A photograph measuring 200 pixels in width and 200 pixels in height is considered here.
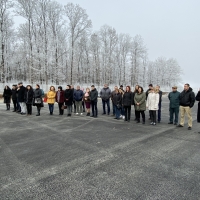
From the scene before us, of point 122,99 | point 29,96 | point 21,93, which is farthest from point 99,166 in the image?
point 21,93

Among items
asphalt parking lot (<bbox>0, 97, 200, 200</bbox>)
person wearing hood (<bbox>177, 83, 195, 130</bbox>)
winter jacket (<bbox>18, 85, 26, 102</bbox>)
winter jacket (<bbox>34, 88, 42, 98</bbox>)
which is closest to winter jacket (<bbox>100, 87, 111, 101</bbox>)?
winter jacket (<bbox>34, 88, 42, 98</bbox>)

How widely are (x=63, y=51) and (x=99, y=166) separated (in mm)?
38388

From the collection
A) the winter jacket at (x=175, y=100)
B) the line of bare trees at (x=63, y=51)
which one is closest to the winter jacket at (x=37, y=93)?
the winter jacket at (x=175, y=100)

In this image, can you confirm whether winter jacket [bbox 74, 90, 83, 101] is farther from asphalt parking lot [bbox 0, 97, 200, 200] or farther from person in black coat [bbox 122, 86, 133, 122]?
asphalt parking lot [bbox 0, 97, 200, 200]

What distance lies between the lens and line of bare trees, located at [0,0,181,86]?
2830 centimetres

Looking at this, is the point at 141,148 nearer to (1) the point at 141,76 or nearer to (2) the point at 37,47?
(2) the point at 37,47

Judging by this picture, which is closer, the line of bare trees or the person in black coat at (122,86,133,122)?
the person in black coat at (122,86,133,122)

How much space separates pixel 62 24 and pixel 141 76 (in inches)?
1571

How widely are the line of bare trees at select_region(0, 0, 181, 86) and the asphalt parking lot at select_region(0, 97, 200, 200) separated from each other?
2471 cm

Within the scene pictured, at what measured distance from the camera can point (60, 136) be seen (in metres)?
6.16

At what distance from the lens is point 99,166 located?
3754mm

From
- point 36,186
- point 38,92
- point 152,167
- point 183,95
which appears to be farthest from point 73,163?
point 38,92

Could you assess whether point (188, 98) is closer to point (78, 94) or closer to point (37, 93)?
point (78, 94)

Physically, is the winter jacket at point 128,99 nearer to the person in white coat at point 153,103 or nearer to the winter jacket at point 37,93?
the person in white coat at point 153,103
